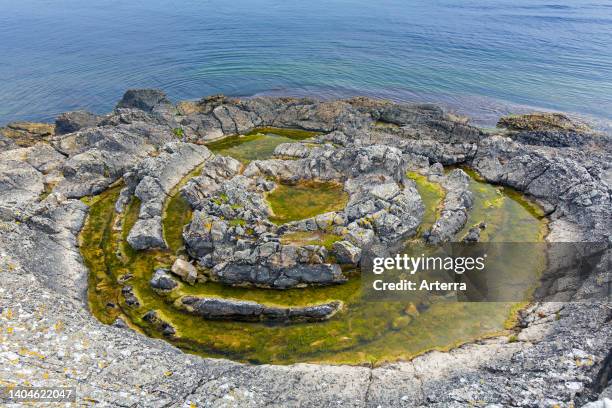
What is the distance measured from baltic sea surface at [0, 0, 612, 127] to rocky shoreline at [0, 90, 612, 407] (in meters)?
19.3

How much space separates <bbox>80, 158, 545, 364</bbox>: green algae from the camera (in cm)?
2703

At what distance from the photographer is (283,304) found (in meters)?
30.6

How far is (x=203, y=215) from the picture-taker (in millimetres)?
35531

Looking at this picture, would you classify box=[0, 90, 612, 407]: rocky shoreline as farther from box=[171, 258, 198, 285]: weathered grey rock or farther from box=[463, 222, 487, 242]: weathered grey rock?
box=[171, 258, 198, 285]: weathered grey rock

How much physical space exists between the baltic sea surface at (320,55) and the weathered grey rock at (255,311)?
5194cm

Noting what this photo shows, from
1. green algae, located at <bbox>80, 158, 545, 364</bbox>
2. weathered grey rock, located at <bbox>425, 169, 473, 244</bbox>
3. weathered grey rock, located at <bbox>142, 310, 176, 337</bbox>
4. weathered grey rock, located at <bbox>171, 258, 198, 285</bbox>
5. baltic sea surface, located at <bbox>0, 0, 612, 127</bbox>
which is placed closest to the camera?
green algae, located at <bbox>80, 158, 545, 364</bbox>

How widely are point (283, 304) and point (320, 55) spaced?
282ft

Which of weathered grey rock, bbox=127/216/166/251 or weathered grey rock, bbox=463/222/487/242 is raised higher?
weathered grey rock, bbox=463/222/487/242

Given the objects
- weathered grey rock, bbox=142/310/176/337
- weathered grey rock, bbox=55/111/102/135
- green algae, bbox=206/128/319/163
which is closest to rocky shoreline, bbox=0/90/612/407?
weathered grey rock, bbox=55/111/102/135

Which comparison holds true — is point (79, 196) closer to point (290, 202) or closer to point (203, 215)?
point (203, 215)

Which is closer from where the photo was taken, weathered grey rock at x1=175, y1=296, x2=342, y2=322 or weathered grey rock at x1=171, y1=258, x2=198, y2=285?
weathered grey rock at x1=175, y1=296, x2=342, y2=322

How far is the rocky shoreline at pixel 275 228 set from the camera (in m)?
21.0

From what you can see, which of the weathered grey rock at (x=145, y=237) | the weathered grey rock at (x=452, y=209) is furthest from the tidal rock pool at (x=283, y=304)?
the weathered grey rock at (x=145, y=237)

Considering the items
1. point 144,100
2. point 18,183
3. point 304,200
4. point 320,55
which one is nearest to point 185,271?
point 304,200
